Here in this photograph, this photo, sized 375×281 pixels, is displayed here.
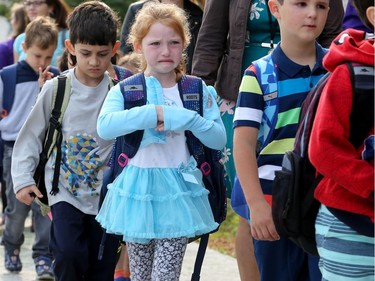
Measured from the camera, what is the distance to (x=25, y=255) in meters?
8.62

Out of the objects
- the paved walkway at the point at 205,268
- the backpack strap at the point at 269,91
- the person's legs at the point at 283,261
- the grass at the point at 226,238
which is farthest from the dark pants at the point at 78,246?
the grass at the point at 226,238

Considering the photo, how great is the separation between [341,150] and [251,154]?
793 millimetres

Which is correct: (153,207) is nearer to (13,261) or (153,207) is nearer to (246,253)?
(246,253)

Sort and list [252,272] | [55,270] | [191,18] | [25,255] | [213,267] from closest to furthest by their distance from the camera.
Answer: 1. [252,272]
2. [55,270]
3. [191,18]
4. [213,267]
5. [25,255]

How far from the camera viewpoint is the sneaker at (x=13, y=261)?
7797 millimetres

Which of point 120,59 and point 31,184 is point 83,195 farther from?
point 120,59

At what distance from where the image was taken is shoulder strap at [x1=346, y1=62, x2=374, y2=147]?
3.57 m

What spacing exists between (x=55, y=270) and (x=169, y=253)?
3.44 feet

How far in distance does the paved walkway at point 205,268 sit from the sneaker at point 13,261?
0.15 feet

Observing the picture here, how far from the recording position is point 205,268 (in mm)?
7879

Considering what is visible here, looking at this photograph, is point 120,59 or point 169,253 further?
point 120,59

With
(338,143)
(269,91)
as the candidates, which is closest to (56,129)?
(269,91)

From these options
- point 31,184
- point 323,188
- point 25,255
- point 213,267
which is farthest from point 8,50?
point 323,188

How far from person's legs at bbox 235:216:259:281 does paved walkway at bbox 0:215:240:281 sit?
194 cm
